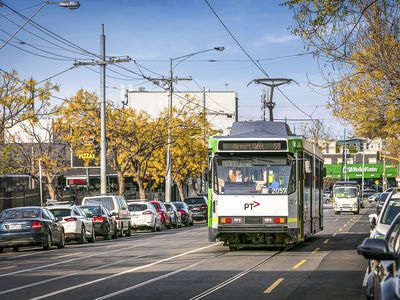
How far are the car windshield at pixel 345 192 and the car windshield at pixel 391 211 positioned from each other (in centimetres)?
5180

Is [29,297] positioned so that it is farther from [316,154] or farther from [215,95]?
[215,95]

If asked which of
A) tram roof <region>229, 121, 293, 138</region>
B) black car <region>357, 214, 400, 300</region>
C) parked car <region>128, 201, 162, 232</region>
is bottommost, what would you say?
parked car <region>128, 201, 162, 232</region>

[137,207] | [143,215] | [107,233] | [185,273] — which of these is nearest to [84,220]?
[107,233]

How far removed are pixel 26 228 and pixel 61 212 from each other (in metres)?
5.04

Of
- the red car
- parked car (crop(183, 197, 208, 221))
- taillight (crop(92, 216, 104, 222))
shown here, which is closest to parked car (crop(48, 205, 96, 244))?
taillight (crop(92, 216, 104, 222))

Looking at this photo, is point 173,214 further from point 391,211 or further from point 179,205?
point 391,211

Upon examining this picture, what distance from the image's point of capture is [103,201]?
3831 cm

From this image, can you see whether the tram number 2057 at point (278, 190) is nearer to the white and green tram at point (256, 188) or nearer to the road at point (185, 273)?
the white and green tram at point (256, 188)

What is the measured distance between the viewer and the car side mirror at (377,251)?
7.46 meters

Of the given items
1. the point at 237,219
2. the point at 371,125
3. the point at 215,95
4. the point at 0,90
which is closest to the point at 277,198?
the point at 237,219

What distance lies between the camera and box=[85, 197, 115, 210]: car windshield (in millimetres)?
37938

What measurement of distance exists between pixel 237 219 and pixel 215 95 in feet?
323

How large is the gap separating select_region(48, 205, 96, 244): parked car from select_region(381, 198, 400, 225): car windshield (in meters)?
15.9

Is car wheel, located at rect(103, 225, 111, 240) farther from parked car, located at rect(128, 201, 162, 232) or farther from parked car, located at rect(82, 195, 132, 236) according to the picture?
parked car, located at rect(128, 201, 162, 232)
